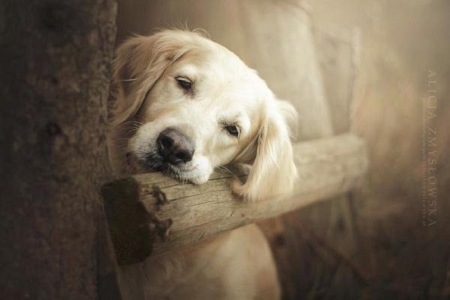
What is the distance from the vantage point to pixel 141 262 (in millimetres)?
1599

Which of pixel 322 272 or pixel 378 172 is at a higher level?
pixel 378 172

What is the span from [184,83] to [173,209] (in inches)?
17.8

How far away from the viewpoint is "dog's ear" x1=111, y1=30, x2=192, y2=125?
1.64m

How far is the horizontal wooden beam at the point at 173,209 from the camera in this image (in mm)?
1413

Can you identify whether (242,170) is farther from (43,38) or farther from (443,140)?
(443,140)

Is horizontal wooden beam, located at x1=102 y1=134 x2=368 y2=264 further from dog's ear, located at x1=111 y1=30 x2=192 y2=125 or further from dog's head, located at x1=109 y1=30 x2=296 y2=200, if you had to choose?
dog's ear, located at x1=111 y1=30 x2=192 y2=125

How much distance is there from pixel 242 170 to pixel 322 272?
757 mm

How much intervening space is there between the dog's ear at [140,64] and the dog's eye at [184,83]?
0.29 ft

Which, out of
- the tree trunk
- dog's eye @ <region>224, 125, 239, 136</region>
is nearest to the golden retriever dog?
dog's eye @ <region>224, 125, 239, 136</region>

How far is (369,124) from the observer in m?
2.17

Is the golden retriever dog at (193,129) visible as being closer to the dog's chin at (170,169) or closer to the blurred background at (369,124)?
the dog's chin at (170,169)

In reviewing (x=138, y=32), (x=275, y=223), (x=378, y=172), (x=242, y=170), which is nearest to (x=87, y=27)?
(x=138, y=32)

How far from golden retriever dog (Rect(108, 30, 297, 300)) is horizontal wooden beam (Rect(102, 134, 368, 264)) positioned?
0.05m

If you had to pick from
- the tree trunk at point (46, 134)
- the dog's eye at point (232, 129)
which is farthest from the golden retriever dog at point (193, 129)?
the tree trunk at point (46, 134)
